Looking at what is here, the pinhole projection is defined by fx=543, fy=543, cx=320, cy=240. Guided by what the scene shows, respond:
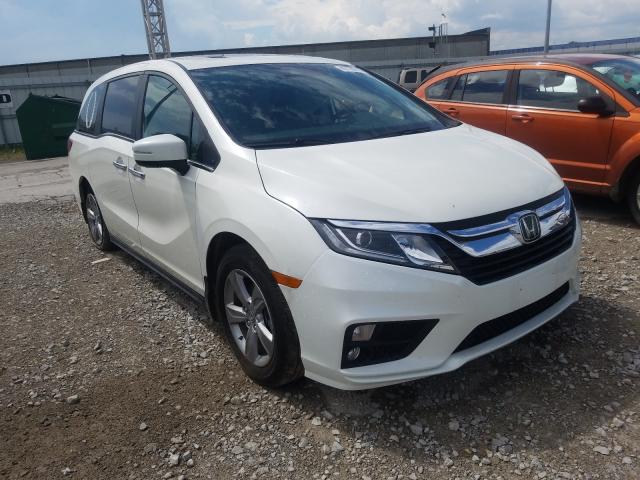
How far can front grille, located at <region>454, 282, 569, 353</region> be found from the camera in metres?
2.38

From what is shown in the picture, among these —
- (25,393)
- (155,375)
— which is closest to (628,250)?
(155,375)

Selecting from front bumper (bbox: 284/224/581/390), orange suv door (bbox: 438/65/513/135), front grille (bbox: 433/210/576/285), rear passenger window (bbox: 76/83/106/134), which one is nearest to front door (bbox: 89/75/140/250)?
rear passenger window (bbox: 76/83/106/134)

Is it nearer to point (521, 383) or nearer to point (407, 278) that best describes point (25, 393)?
point (407, 278)

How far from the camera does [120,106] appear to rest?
4.30m

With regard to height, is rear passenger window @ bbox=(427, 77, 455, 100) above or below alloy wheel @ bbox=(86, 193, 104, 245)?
above

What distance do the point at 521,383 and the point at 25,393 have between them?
2.70m

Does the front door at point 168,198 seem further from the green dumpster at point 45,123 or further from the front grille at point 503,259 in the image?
the green dumpster at point 45,123

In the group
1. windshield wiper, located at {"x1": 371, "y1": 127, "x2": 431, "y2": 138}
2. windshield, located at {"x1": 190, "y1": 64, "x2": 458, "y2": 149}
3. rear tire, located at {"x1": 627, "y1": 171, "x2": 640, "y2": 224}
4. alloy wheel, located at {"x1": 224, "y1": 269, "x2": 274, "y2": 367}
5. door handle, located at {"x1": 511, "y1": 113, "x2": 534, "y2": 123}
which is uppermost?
windshield, located at {"x1": 190, "y1": 64, "x2": 458, "y2": 149}

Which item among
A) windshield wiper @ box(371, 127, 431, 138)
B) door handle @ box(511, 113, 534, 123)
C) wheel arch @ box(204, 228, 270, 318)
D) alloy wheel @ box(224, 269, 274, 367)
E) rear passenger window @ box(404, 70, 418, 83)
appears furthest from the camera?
rear passenger window @ box(404, 70, 418, 83)

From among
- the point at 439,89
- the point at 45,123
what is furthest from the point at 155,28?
the point at 439,89

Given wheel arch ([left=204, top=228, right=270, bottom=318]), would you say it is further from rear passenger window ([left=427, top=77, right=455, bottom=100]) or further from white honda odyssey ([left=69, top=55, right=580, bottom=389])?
rear passenger window ([left=427, top=77, right=455, bottom=100])

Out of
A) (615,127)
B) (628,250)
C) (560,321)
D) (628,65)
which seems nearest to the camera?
(560,321)

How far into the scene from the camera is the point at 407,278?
7.22ft

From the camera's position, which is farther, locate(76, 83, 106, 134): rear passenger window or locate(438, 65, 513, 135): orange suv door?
locate(438, 65, 513, 135): orange suv door
